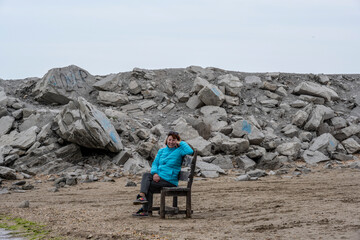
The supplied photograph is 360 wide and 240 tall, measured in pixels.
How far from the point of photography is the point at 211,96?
18.9 metres

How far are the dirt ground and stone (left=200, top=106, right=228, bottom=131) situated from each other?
18.3ft

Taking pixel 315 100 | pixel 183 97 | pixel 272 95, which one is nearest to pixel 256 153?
pixel 183 97

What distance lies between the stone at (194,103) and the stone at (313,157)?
5.72m

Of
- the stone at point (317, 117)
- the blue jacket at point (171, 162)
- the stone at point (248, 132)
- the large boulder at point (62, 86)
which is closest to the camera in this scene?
the blue jacket at point (171, 162)

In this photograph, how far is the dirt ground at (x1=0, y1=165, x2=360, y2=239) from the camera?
5.07 meters

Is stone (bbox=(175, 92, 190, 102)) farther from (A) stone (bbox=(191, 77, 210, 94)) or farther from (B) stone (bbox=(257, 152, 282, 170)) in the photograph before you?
(B) stone (bbox=(257, 152, 282, 170))

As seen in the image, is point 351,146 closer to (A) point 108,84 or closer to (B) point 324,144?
(B) point 324,144

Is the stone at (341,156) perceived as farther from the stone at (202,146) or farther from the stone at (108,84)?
the stone at (108,84)

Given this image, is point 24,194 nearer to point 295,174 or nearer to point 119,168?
point 119,168

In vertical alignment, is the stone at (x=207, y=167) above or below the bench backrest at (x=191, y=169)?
below

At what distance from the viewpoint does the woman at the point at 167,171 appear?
6859 mm

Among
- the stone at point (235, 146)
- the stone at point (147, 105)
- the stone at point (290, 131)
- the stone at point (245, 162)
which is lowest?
the stone at point (245, 162)

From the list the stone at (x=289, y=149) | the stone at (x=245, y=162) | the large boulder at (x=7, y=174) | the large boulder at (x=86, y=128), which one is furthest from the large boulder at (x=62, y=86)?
the stone at (x=289, y=149)

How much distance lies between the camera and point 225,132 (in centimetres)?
1664
